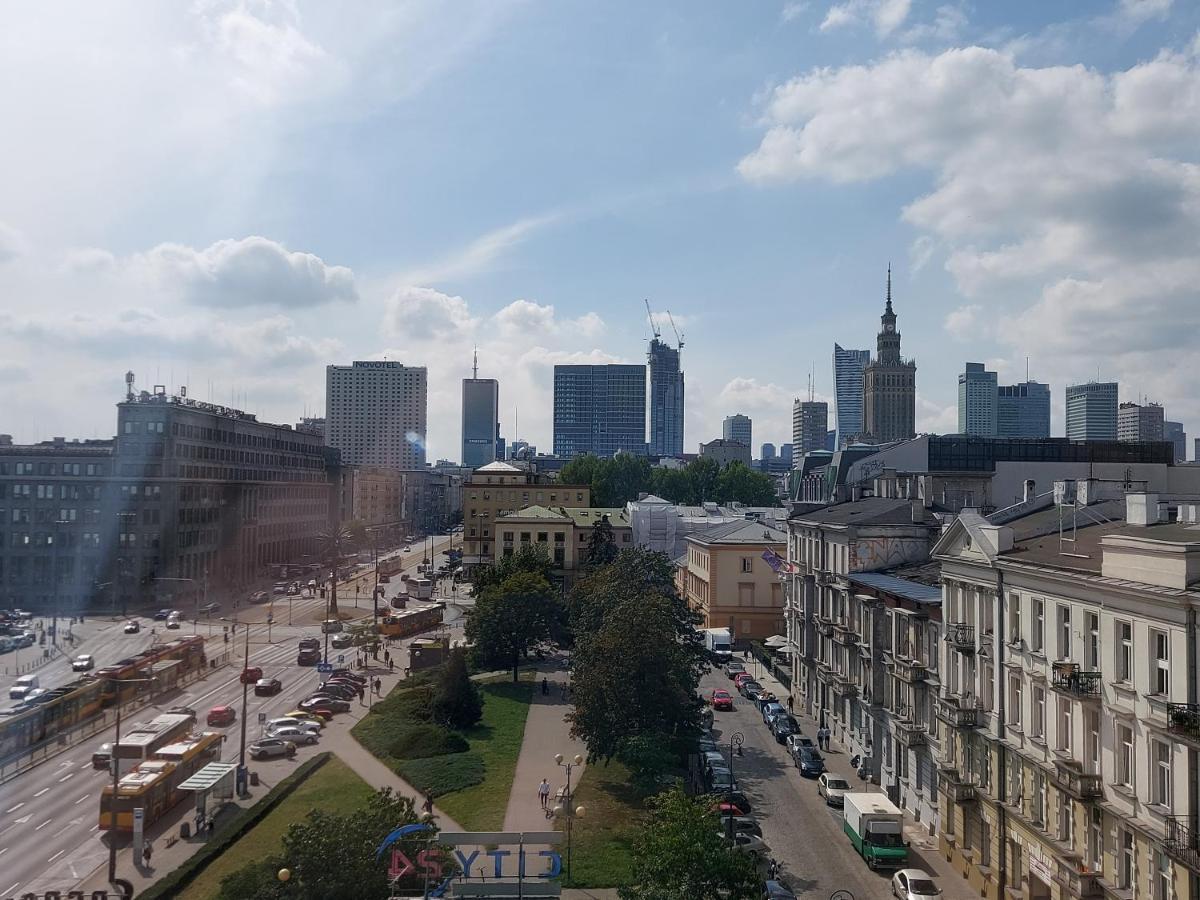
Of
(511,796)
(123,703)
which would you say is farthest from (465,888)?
(123,703)

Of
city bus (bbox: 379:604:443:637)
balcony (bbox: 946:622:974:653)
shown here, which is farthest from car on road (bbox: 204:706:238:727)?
balcony (bbox: 946:622:974:653)

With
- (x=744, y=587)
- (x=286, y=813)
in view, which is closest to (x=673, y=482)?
(x=744, y=587)

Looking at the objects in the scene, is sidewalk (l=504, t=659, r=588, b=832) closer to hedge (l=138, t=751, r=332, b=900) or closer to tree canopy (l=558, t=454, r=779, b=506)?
hedge (l=138, t=751, r=332, b=900)

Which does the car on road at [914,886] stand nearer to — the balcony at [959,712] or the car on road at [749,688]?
the balcony at [959,712]

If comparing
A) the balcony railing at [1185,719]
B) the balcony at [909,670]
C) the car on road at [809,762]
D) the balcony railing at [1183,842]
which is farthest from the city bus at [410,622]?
the balcony railing at [1185,719]

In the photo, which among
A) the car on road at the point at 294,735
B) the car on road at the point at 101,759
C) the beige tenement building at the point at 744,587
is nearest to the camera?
the car on road at the point at 101,759
